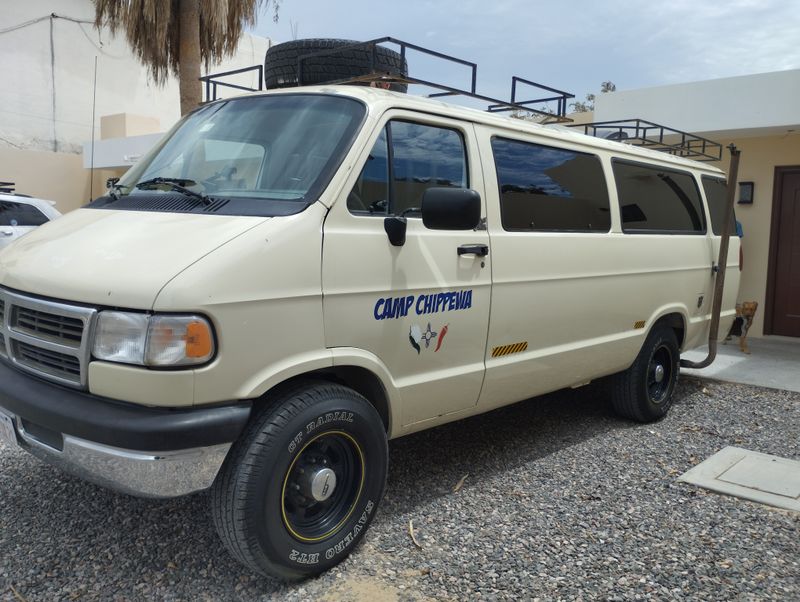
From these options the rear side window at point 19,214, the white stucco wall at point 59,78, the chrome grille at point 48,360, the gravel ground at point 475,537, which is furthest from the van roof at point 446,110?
the white stucco wall at point 59,78

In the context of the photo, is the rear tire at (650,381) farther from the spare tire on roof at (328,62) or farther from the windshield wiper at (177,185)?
the windshield wiper at (177,185)

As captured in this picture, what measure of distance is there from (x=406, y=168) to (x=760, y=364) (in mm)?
6099

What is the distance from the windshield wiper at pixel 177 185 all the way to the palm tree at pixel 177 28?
5.17 meters

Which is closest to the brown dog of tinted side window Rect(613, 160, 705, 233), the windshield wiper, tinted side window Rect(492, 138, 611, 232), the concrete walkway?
the concrete walkway

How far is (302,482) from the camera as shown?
3082 millimetres

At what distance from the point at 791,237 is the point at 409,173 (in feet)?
25.1

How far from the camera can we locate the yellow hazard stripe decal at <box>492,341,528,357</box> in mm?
4012

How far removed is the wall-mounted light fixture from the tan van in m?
5.96

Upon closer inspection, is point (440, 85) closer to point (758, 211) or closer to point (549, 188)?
point (549, 188)

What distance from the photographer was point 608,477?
14.7ft

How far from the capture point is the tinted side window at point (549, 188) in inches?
162

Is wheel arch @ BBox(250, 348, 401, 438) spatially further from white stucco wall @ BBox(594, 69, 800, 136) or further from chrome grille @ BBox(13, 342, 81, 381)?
white stucco wall @ BBox(594, 69, 800, 136)

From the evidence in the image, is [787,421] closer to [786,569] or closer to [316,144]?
[786,569]

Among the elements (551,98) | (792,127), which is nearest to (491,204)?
(551,98)
